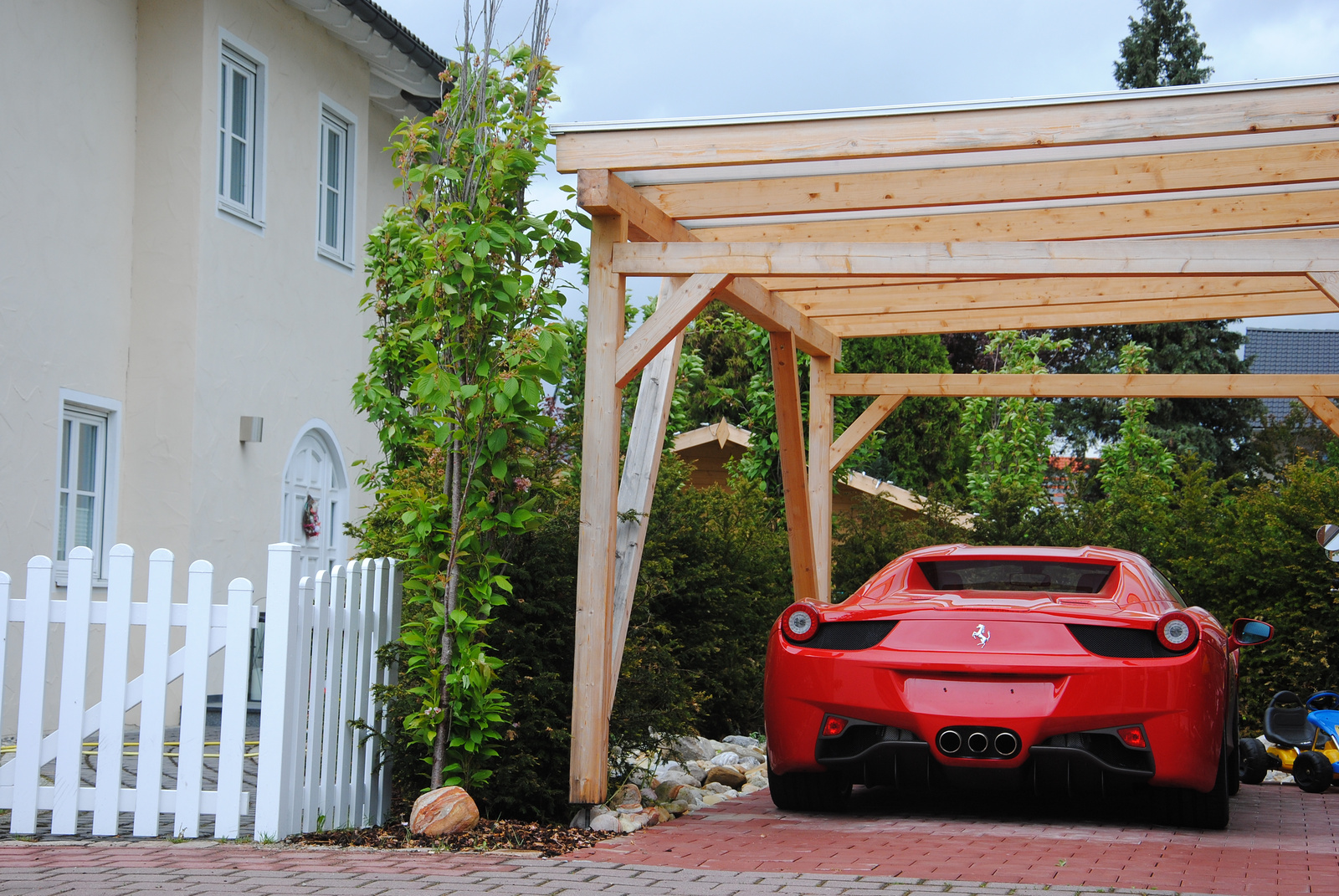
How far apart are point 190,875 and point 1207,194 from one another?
5.77 m

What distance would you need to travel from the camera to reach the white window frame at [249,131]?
423 inches

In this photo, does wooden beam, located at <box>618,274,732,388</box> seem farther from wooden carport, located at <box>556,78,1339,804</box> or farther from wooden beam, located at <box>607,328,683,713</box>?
wooden beam, located at <box>607,328,683,713</box>

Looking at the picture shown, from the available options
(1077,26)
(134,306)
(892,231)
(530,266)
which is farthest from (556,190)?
(1077,26)

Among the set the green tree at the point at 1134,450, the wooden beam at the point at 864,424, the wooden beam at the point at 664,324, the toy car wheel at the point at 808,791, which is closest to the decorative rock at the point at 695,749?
the toy car wheel at the point at 808,791

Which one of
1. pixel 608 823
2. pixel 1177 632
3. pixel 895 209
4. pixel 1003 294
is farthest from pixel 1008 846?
pixel 1003 294

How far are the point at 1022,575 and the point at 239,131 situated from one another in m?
7.66

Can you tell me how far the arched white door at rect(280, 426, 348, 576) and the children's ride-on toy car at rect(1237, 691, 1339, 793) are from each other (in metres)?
7.64

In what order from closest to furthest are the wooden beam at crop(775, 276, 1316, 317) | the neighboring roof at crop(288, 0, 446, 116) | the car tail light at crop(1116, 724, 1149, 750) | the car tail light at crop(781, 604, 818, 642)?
the car tail light at crop(1116, 724, 1149, 750)
the car tail light at crop(781, 604, 818, 642)
the wooden beam at crop(775, 276, 1316, 317)
the neighboring roof at crop(288, 0, 446, 116)

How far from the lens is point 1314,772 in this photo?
7.13 meters

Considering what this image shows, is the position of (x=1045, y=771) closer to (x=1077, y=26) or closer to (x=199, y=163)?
(x=199, y=163)

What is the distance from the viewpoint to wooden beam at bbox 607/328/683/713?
20.0ft

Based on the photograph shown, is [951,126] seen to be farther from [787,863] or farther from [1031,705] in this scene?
[787,863]

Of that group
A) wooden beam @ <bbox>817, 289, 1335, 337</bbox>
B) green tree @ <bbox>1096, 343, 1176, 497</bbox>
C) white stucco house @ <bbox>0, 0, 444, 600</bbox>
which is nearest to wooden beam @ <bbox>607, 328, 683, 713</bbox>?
wooden beam @ <bbox>817, 289, 1335, 337</bbox>

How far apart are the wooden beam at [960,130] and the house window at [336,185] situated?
731cm
